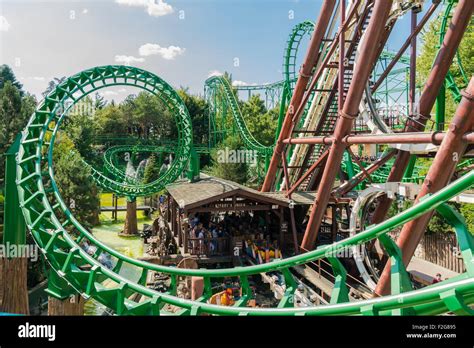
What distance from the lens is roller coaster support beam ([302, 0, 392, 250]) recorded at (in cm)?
675

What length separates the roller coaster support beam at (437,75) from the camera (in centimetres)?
642

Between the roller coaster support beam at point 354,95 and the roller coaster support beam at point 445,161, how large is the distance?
81.2 inches

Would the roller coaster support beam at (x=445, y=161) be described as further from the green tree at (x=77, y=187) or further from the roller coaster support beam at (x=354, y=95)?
the green tree at (x=77, y=187)

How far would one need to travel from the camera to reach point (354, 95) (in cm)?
725

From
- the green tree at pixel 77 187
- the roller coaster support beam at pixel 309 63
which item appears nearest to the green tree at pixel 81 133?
the green tree at pixel 77 187

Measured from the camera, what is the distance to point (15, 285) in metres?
5.47

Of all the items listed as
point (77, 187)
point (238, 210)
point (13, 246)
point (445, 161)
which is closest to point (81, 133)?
point (77, 187)

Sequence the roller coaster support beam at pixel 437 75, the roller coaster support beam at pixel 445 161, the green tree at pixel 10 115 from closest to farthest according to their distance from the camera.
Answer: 1. the roller coaster support beam at pixel 445 161
2. the roller coaster support beam at pixel 437 75
3. the green tree at pixel 10 115

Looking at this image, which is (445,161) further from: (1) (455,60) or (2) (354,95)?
(1) (455,60)

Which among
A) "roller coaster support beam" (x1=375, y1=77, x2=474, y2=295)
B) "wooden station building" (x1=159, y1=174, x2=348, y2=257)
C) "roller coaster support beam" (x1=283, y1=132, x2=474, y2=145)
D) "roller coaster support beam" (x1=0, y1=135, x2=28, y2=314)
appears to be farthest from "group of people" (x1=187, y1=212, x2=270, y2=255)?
"roller coaster support beam" (x1=375, y1=77, x2=474, y2=295)

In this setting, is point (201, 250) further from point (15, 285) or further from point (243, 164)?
point (243, 164)

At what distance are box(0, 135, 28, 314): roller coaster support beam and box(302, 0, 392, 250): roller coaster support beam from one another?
19.8 ft

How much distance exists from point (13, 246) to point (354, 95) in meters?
6.59
